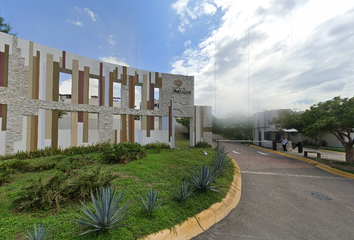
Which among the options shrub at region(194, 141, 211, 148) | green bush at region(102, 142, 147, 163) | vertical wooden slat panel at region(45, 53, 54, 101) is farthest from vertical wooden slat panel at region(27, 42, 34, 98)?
shrub at region(194, 141, 211, 148)

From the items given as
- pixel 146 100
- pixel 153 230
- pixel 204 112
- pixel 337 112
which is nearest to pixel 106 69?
pixel 146 100

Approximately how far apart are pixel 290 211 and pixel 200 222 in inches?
94.7

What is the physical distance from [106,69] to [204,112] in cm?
899

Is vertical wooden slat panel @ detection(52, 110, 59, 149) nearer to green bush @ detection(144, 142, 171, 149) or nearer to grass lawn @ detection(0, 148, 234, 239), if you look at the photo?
grass lawn @ detection(0, 148, 234, 239)

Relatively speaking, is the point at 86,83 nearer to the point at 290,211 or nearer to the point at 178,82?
the point at 178,82

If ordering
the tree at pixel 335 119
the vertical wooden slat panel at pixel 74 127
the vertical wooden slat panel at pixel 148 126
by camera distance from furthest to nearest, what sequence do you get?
the vertical wooden slat panel at pixel 148 126
the vertical wooden slat panel at pixel 74 127
the tree at pixel 335 119

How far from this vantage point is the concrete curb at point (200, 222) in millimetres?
2709

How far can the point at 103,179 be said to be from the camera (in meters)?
3.89

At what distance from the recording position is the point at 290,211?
12.3ft

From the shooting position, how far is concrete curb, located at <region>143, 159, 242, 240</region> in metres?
2.71

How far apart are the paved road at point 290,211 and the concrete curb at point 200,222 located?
0.12 meters

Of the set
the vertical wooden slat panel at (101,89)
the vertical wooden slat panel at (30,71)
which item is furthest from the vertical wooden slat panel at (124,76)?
the vertical wooden slat panel at (30,71)

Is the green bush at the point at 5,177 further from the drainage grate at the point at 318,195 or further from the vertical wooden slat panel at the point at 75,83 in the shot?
the drainage grate at the point at 318,195

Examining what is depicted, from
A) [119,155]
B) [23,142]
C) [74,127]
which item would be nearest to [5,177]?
[119,155]
